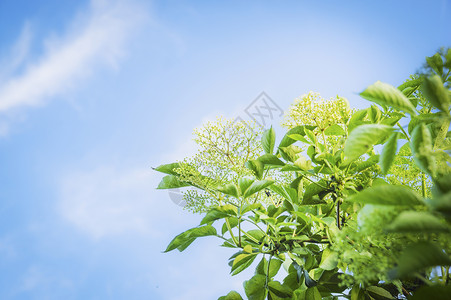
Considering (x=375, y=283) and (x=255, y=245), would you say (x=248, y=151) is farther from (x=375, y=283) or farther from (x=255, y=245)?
(x=375, y=283)

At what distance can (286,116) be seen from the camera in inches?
48.8

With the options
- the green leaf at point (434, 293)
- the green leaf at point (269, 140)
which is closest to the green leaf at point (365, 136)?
the green leaf at point (434, 293)

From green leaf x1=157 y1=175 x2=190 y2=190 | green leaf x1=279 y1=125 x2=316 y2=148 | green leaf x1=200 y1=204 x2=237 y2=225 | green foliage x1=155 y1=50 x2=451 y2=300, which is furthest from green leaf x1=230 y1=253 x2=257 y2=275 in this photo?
green leaf x1=279 y1=125 x2=316 y2=148

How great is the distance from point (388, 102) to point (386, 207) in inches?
9.6

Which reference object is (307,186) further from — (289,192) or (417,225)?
(417,225)

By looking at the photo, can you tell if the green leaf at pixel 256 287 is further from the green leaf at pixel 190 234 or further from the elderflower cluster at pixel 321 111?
the elderflower cluster at pixel 321 111

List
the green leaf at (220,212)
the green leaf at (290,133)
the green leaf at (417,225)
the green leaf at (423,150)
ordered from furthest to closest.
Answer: the green leaf at (290,133), the green leaf at (220,212), the green leaf at (423,150), the green leaf at (417,225)

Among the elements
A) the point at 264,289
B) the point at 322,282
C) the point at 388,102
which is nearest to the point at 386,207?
the point at 388,102

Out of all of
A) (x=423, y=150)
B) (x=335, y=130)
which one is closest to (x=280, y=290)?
(x=335, y=130)

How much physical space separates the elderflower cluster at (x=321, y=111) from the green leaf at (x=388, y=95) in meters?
0.45

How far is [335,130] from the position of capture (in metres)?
1.10

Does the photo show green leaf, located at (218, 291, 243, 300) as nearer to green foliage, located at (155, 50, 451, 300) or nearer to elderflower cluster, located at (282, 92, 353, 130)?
green foliage, located at (155, 50, 451, 300)

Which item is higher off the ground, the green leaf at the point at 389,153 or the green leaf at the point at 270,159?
the green leaf at the point at 270,159

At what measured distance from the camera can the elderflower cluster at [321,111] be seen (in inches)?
43.0
